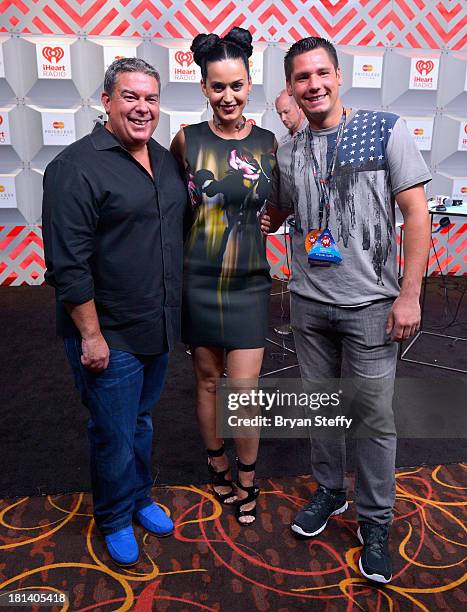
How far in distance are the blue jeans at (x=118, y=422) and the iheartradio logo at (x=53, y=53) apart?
4.18 metres

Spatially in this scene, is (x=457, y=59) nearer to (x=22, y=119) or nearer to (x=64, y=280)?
(x=22, y=119)

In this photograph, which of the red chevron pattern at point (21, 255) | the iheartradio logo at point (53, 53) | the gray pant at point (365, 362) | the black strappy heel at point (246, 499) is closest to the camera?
the gray pant at point (365, 362)

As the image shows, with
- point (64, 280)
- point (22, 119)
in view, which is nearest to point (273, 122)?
point (22, 119)

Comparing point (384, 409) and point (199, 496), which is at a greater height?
→ point (384, 409)

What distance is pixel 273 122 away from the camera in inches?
217

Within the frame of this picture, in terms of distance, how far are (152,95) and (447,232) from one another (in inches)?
197

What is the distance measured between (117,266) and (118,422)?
50 centimetres

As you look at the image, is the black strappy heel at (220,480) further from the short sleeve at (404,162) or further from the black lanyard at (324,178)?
the short sleeve at (404,162)

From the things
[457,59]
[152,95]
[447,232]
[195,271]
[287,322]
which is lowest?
[287,322]

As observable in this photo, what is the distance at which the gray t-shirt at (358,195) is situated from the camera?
162 centimetres

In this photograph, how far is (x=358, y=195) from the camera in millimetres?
1667

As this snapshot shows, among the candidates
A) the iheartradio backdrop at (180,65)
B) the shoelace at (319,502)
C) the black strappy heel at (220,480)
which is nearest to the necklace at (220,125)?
the black strappy heel at (220,480)

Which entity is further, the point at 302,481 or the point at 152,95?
the point at 302,481

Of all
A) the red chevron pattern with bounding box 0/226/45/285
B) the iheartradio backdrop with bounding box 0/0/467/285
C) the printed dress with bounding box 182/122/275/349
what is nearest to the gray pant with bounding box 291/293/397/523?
the printed dress with bounding box 182/122/275/349
